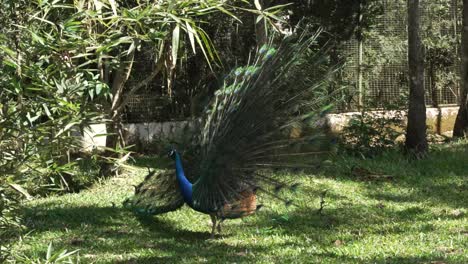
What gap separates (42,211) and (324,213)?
2.88 m

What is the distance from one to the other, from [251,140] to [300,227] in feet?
3.79

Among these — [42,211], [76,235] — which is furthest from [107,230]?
[42,211]

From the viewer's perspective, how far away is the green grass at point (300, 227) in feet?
18.7

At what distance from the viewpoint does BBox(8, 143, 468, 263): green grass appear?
5.71 metres

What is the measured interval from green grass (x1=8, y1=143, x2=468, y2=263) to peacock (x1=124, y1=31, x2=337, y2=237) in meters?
0.29

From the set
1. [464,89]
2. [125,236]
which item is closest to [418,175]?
[464,89]

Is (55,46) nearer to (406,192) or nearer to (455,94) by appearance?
(406,192)

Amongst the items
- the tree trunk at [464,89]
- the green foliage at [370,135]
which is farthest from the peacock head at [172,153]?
the tree trunk at [464,89]

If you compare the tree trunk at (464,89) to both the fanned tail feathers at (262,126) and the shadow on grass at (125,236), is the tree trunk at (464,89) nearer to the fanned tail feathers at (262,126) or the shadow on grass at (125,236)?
the fanned tail feathers at (262,126)

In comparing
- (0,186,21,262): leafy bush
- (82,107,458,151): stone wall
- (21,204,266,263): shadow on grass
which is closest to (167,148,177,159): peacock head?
(21,204,266,263): shadow on grass

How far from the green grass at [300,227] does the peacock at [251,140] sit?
0.29 metres

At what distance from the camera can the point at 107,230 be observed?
6.64 meters

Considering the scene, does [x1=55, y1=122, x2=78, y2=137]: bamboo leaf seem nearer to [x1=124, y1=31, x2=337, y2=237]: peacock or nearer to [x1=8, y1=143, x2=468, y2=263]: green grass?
[x1=8, y1=143, x2=468, y2=263]: green grass

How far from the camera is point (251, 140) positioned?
6.17 meters
